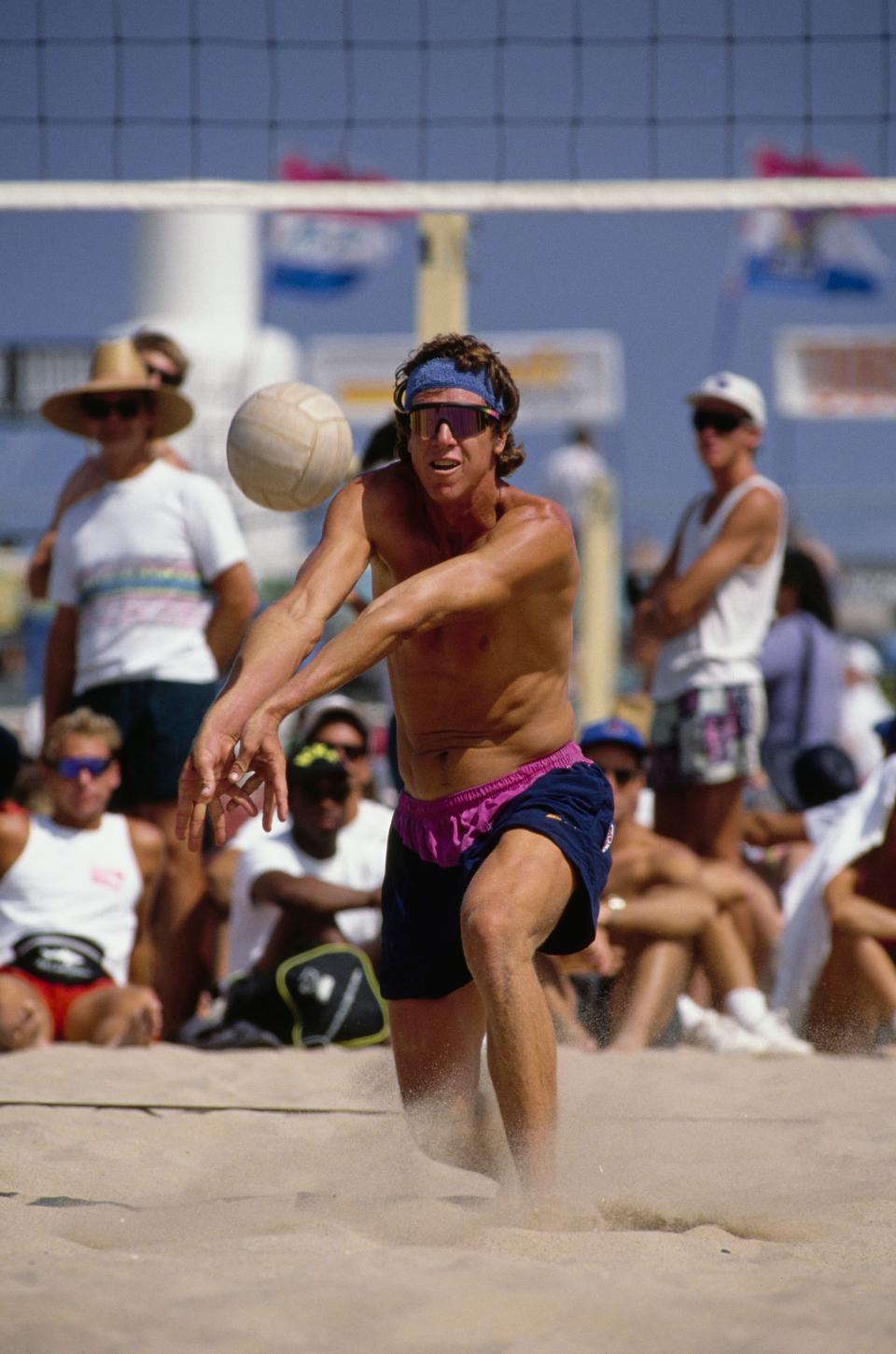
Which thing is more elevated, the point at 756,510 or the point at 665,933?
the point at 756,510

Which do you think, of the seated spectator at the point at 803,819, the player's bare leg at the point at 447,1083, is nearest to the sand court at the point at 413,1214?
the player's bare leg at the point at 447,1083

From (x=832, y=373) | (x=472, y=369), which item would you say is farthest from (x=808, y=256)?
(x=472, y=369)

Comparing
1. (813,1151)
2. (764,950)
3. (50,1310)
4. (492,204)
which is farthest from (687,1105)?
(492,204)

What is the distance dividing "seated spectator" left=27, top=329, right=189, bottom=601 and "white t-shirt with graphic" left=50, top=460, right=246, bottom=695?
0.27 meters

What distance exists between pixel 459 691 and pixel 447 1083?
0.81 meters

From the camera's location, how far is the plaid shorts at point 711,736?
18.6 feet

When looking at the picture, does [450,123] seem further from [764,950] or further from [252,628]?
[252,628]

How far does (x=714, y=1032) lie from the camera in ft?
18.3

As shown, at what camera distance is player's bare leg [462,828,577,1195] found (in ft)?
10.3

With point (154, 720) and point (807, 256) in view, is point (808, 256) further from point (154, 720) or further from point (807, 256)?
point (154, 720)

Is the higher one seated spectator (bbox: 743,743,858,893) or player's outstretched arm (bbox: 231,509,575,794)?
player's outstretched arm (bbox: 231,509,575,794)

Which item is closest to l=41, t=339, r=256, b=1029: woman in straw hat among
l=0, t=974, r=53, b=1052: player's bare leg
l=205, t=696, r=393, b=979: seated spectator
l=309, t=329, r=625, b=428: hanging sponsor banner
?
l=205, t=696, r=393, b=979: seated spectator

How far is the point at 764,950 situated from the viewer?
20.0 feet

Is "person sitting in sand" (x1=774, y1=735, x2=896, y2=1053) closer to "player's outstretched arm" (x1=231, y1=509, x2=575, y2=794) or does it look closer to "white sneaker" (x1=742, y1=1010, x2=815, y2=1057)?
"white sneaker" (x1=742, y1=1010, x2=815, y2=1057)
